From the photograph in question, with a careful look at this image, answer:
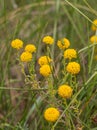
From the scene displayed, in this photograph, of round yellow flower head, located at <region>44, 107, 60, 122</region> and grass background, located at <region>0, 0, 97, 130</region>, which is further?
grass background, located at <region>0, 0, 97, 130</region>

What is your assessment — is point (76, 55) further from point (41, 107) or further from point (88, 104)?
point (41, 107)

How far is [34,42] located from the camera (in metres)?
1.96

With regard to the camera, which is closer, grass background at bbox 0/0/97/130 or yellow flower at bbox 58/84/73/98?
yellow flower at bbox 58/84/73/98

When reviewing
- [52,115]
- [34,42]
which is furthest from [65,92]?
[34,42]

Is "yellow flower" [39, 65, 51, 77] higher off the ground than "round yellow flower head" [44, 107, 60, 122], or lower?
higher

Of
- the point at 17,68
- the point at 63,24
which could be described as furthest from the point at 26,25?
the point at 17,68

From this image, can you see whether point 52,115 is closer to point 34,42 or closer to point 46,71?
point 46,71

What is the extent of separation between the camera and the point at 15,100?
6.09 feet

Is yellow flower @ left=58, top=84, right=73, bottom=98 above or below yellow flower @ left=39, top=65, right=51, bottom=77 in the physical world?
below

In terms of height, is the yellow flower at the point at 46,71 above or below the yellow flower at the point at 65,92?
above

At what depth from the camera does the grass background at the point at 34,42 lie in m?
1.32

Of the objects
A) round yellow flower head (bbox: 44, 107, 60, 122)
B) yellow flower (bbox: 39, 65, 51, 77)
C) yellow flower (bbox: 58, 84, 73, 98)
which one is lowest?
round yellow flower head (bbox: 44, 107, 60, 122)

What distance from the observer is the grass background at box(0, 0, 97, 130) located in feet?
4.33

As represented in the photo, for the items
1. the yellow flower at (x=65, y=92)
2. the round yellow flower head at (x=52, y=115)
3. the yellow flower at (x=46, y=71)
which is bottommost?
the round yellow flower head at (x=52, y=115)
